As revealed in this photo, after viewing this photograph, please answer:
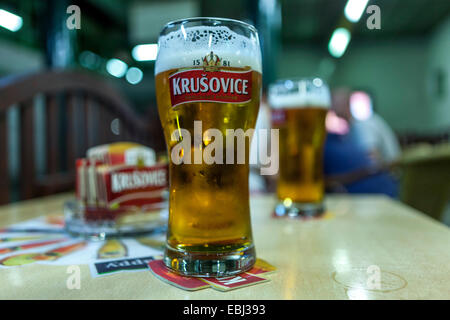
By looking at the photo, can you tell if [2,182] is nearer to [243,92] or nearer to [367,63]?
[243,92]

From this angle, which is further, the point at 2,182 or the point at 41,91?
the point at 41,91

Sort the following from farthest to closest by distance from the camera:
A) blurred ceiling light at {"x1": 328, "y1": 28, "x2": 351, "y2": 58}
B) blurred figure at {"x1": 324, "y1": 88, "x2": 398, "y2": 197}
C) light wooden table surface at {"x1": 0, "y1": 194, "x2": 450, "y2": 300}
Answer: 1. blurred ceiling light at {"x1": 328, "y1": 28, "x2": 351, "y2": 58}
2. blurred figure at {"x1": 324, "y1": 88, "x2": 398, "y2": 197}
3. light wooden table surface at {"x1": 0, "y1": 194, "x2": 450, "y2": 300}

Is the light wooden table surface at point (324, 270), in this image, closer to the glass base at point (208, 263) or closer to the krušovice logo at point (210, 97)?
the glass base at point (208, 263)

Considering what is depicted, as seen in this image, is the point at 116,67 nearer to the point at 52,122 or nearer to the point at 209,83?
the point at 52,122

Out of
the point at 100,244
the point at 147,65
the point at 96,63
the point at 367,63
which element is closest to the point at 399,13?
the point at 367,63

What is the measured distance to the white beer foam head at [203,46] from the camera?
18.9 inches

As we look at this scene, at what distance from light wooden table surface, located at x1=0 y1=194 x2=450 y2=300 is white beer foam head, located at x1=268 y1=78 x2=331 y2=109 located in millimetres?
315

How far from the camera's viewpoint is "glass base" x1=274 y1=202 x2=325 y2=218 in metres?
0.95

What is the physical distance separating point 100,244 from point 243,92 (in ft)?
1.25

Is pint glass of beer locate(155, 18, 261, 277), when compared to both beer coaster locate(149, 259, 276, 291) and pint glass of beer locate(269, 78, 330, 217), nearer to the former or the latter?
beer coaster locate(149, 259, 276, 291)

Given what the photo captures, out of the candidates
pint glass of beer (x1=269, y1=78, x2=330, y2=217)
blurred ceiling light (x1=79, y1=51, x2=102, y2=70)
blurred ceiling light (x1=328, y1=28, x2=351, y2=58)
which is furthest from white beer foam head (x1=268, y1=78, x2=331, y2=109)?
blurred ceiling light (x1=328, y1=28, x2=351, y2=58)

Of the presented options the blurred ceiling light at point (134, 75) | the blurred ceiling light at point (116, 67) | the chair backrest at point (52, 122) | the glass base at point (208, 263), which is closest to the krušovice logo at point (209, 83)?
the glass base at point (208, 263)

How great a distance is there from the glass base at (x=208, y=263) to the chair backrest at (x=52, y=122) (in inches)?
43.1
